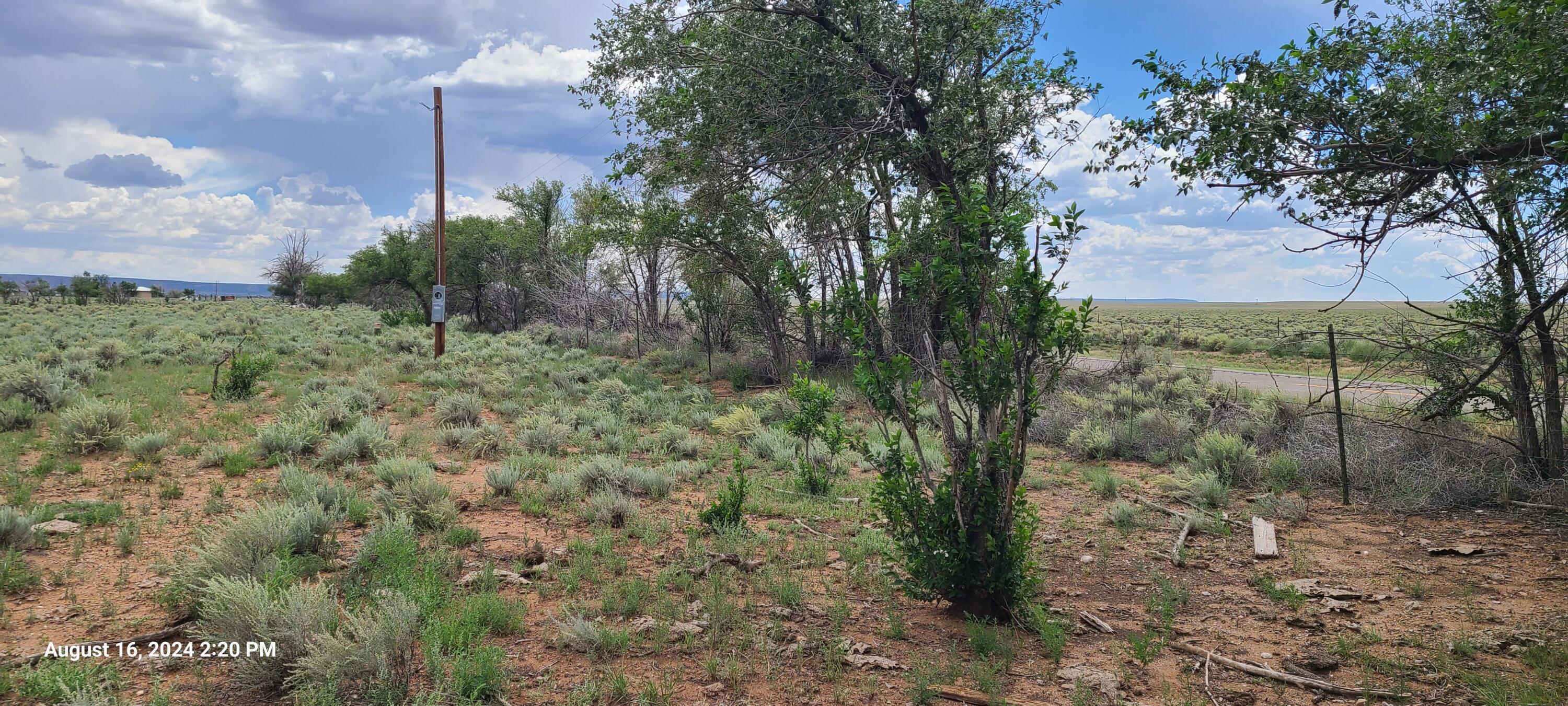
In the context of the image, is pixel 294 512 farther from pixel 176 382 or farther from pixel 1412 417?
pixel 1412 417

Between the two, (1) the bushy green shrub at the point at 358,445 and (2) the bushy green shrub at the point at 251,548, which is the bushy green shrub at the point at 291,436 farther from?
(2) the bushy green shrub at the point at 251,548

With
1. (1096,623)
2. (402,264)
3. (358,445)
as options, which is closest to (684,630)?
(1096,623)

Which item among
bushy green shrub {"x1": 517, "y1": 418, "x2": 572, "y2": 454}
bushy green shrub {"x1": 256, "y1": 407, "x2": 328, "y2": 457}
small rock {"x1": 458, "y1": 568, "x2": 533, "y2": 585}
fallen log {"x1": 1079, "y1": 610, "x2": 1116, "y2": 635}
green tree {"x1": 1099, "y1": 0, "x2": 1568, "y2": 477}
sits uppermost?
green tree {"x1": 1099, "y1": 0, "x2": 1568, "y2": 477}

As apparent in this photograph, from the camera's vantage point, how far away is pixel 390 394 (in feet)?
44.2

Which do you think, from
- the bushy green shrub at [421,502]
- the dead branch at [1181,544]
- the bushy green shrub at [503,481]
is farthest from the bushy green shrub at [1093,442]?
the bushy green shrub at [421,502]

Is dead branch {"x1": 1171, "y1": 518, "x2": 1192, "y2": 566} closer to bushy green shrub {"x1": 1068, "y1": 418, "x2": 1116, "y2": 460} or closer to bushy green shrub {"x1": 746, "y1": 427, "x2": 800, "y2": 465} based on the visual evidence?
bushy green shrub {"x1": 1068, "y1": 418, "x2": 1116, "y2": 460}

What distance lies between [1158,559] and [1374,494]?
12.5 feet

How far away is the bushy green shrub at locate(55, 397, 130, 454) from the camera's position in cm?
867

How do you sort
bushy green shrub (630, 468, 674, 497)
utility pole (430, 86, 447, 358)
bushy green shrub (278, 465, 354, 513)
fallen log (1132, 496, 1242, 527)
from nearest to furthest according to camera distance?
1. bushy green shrub (278, 465, 354, 513)
2. fallen log (1132, 496, 1242, 527)
3. bushy green shrub (630, 468, 674, 497)
4. utility pole (430, 86, 447, 358)

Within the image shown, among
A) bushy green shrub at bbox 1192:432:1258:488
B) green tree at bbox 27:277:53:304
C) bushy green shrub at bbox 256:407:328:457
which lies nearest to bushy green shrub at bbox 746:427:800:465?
bushy green shrub at bbox 1192:432:1258:488

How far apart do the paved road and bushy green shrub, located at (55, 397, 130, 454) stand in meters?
16.1

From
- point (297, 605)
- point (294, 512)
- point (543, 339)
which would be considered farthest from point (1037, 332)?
point (543, 339)

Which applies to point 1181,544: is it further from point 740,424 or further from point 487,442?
point 487,442

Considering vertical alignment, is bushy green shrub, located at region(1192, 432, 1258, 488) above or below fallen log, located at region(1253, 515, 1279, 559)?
above
